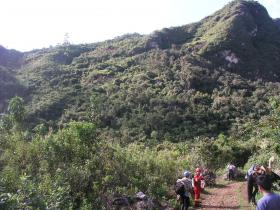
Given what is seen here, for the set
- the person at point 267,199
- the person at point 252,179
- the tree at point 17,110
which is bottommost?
the tree at point 17,110

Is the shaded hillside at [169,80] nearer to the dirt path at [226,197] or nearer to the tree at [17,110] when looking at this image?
the tree at [17,110]

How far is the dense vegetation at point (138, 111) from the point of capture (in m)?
14.8

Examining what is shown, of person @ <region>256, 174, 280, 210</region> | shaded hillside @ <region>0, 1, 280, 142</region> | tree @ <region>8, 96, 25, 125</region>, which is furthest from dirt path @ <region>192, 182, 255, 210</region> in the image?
tree @ <region>8, 96, 25, 125</region>

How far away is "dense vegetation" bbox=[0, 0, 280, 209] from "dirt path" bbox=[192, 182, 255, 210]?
5.03 feet

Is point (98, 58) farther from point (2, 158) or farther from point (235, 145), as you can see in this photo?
point (2, 158)

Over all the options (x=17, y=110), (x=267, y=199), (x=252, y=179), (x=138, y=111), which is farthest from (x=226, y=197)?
(x=138, y=111)

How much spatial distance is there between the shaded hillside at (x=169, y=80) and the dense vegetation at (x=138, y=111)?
0.25m

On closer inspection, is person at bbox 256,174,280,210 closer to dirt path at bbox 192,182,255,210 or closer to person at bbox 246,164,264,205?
person at bbox 246,164,264,205

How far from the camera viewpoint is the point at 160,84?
74438 millimetres

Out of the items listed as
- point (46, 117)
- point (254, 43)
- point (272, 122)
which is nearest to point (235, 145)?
point (272, 122)

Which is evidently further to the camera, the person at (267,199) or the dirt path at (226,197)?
the dirt path at (226,197)

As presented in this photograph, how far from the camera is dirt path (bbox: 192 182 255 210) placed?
15634 mm

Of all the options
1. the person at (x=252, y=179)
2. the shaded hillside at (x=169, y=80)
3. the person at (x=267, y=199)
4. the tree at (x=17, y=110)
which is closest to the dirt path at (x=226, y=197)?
the person at (x=252, y=179)

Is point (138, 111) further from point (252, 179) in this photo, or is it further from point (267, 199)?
point (267, 199)
